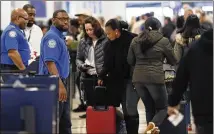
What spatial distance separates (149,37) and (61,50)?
1.02m

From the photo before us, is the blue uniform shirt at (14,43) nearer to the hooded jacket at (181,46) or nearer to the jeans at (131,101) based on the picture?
the jeans at (131,101)

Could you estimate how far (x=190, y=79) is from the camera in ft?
14.4

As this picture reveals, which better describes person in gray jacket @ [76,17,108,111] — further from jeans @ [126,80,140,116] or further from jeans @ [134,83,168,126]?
jeans @ [134,83,168,126]

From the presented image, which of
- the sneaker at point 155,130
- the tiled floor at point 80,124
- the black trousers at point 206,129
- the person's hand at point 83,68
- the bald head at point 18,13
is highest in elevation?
the bald head at point 18,13

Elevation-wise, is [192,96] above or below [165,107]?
above

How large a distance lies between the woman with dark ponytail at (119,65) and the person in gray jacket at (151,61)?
253mm

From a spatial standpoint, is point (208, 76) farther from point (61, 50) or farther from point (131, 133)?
point (131, 133)

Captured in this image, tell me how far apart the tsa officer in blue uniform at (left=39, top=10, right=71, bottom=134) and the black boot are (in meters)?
0.91

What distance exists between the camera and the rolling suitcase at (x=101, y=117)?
22.5 ft

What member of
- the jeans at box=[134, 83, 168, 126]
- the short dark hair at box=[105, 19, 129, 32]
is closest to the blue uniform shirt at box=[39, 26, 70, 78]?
the short dark hair at box=[105, 19, 129, 32]

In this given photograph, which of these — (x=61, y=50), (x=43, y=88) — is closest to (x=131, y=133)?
(x=61, y=50)

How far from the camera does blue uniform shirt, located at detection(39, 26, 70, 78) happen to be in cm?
578

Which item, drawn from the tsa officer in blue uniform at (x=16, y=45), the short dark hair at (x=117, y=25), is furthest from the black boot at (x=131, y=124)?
the tsa officer in blue uniform at (x=16, y=45)

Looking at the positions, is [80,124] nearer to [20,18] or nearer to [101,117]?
[101,117]
